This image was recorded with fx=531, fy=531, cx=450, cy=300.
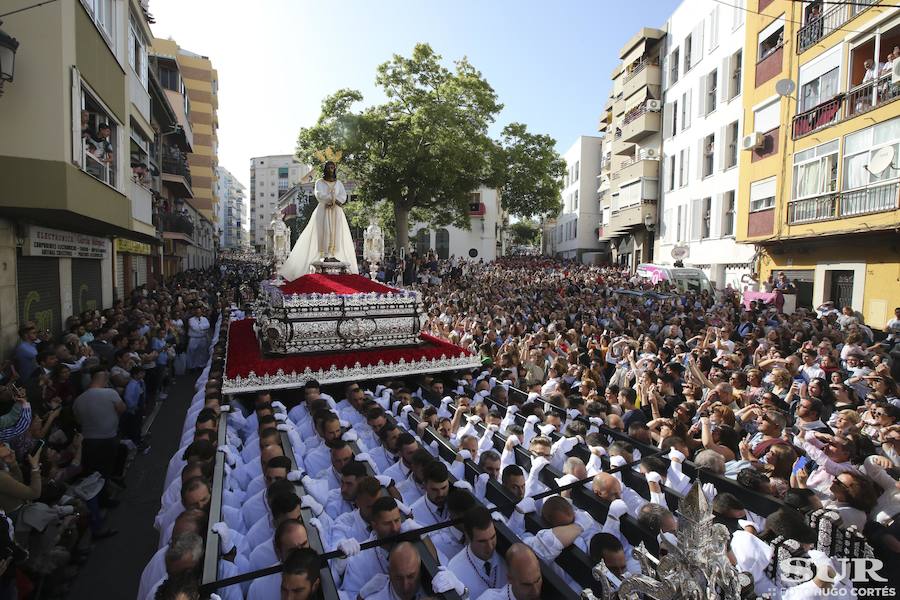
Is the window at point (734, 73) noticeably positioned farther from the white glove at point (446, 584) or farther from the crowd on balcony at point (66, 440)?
the white glove at point (446, 584)

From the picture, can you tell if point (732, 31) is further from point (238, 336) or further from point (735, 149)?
point (238, 336)

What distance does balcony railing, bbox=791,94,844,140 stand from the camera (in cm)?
1457

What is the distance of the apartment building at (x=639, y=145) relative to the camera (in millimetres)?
27328

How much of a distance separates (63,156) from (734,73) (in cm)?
2224

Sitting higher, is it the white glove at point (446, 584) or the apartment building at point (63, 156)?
the apartment building at point (63, 156)

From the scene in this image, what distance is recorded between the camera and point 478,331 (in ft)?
39.9

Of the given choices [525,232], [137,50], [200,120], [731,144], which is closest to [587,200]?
[731,144]

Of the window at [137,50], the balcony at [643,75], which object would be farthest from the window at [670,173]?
the window at [137,50]

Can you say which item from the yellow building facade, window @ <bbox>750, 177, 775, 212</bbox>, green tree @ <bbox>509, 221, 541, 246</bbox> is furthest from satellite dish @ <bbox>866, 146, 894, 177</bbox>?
green tree @ <bbox>509, 221, 541, 246</bbox>

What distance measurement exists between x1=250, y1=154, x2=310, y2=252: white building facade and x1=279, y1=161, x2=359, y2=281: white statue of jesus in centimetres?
10047

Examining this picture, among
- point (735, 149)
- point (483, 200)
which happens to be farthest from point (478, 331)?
point (483, 200)

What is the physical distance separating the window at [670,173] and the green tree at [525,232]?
58925 mm

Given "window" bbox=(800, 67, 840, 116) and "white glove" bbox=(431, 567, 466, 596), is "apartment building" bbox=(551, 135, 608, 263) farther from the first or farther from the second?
"white glove" bbox=(431, 567, 466, 596)

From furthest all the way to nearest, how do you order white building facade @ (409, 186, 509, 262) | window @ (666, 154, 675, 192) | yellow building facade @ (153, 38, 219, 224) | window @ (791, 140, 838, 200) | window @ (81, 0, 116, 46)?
white building facade @ (409, 186, 509, 262) → yellow building facade @ (153, 38, 219, 224) → window @ (666, 154, 675, 192) → window @ (791, 140, 838, 200) → window @ (81, 0, 116, 46)
